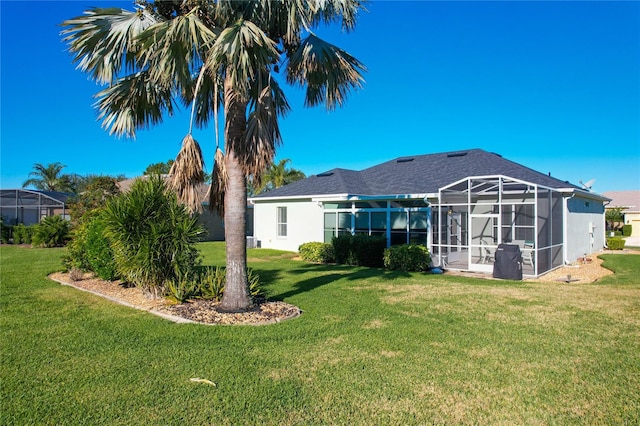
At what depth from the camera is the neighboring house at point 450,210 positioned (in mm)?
14297

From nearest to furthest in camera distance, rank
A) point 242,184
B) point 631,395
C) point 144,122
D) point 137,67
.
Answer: point 631,395, point 242,184, point 137,67, point 144,122

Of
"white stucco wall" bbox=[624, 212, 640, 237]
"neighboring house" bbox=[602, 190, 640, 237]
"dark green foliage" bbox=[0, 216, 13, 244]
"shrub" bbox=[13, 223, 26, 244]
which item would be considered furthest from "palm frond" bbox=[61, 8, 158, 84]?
"white stucco wall" bbox=[624, 212, 640, 237]

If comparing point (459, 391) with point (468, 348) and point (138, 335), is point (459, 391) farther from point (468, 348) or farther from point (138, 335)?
point (138, 335)

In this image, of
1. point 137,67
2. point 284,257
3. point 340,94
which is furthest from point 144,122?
point 284,257

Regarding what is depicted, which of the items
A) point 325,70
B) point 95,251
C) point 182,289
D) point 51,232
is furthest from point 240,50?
point 51,232

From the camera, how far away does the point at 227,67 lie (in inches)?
293

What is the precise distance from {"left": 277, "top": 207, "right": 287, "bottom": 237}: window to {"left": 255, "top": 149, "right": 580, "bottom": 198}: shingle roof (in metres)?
0.87

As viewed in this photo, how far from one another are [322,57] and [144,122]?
161 inches

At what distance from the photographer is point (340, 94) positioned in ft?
28.4

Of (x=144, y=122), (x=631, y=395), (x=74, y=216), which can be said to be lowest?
(x=631, y=395)

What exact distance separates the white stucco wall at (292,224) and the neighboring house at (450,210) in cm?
5

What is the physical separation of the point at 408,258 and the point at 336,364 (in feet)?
32.3

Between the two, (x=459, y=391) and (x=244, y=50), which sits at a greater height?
(x=244, y=50)

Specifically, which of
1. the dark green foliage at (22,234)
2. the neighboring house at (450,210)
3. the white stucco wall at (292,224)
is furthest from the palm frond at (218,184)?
the dark green foliage at (22,234)
